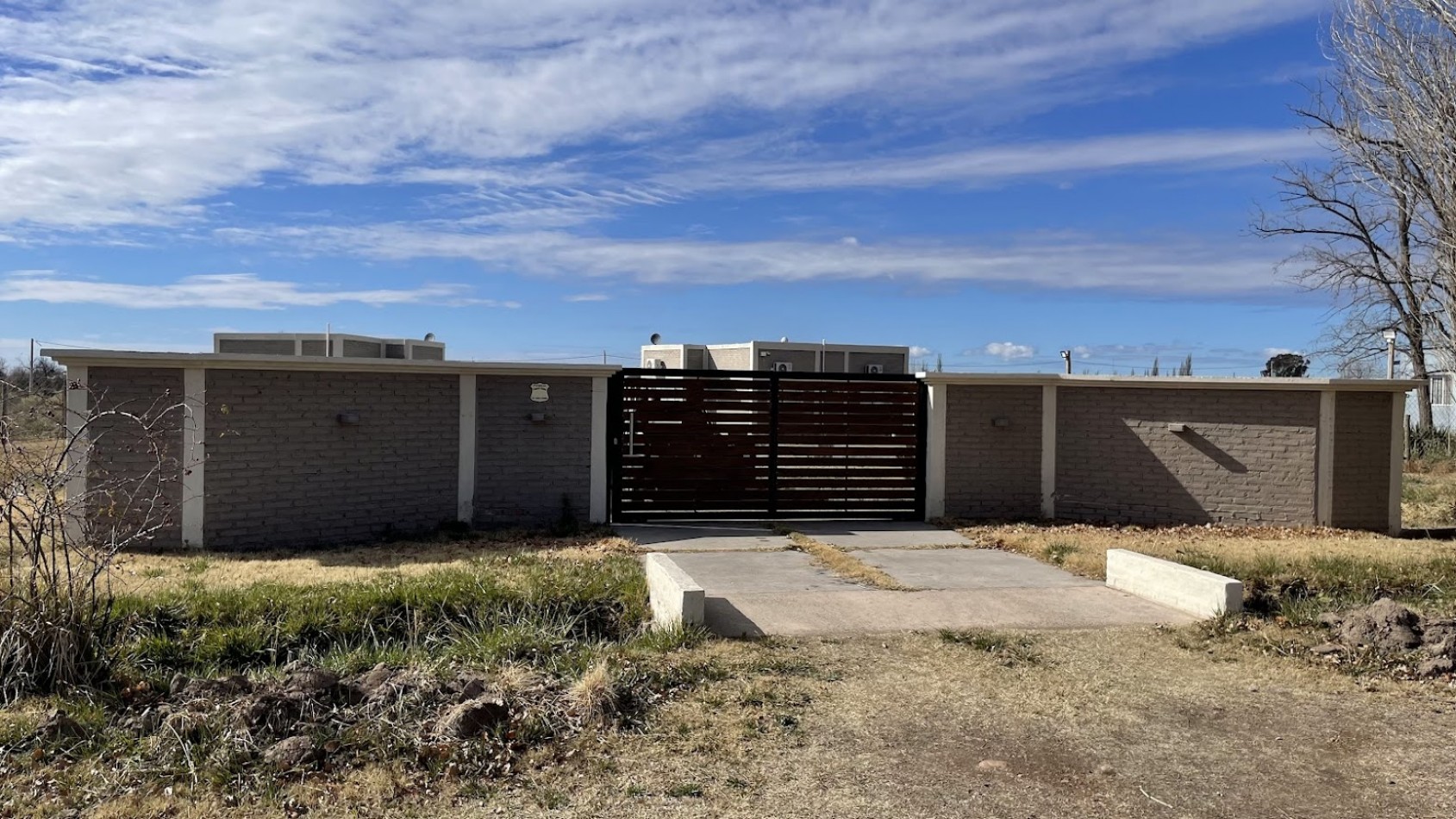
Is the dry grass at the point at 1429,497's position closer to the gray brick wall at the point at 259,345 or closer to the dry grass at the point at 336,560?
the dry grass at the point at 336,560

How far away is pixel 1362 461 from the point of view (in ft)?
45.1

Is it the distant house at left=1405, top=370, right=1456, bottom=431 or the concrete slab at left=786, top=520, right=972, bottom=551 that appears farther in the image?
the distant house at left=1405, top=370, right=1456, bottom=431

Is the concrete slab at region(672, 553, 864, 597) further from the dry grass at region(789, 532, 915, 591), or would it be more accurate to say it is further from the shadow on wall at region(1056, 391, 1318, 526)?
the shadow on wall at region(1056, 391, 1318, 526)

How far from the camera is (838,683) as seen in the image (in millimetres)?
6367

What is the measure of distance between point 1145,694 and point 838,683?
1.79 metres

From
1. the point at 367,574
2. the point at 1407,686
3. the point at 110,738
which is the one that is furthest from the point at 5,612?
the point at 1407,686

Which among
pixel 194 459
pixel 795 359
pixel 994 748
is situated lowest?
pixel 994 748

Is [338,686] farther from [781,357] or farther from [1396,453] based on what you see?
[781,357]

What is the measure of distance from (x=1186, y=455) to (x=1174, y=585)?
570 cm

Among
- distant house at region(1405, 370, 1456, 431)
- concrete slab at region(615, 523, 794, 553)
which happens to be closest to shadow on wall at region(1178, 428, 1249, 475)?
concrete slab at region(615, 523, 794, 553)

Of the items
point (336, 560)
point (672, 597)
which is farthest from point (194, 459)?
point (672, 597)

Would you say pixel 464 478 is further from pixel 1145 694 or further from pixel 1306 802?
pixel 1306 802

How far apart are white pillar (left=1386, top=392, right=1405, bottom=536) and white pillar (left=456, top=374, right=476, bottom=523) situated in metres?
11.6

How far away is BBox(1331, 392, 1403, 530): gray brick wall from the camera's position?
44.7 ft
